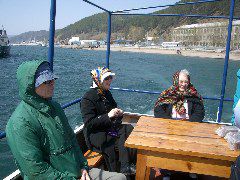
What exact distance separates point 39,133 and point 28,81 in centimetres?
38

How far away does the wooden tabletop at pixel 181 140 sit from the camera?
7.78ft

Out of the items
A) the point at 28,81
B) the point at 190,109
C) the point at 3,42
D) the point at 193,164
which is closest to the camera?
the point at 28,81

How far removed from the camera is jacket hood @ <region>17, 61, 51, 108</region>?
6.44ft

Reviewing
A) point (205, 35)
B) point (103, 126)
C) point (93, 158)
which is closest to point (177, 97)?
point (103, 126)

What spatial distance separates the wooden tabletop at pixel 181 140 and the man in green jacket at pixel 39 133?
59 cm

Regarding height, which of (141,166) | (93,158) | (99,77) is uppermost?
(99,77)

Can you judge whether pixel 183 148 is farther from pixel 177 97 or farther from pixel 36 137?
pixel 177 97

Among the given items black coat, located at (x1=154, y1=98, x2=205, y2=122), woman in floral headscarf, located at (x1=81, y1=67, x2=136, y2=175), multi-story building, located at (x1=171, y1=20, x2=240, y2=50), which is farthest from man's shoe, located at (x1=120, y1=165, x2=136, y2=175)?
multi-story building, located at (x1=171, y1=20, x2=240, y2=50)

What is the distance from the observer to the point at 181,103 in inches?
152

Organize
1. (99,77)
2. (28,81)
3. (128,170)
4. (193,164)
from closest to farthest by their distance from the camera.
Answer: (28,81)
(193,164)
(128,170)
(99,77)

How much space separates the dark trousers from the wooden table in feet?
1.99

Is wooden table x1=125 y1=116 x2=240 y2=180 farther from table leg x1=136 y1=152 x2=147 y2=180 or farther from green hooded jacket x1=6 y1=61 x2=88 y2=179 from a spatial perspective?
green hooded jacket x1=6 y1=61 x2=88 y2=179

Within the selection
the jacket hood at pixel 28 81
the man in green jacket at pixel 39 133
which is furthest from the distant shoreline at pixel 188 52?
the jacket hood at pixel 28 81

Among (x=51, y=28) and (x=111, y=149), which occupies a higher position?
(x=51, y=28)
